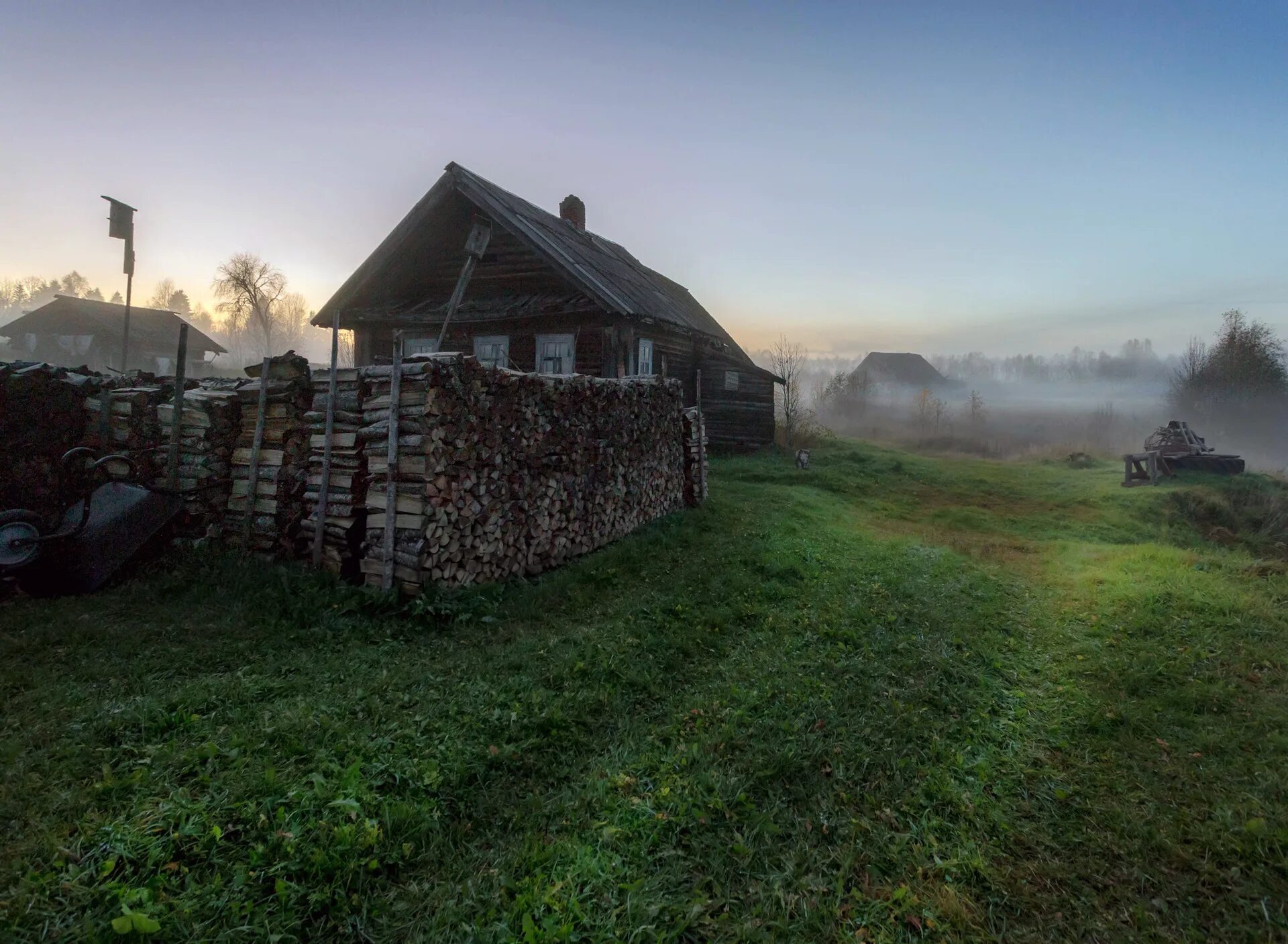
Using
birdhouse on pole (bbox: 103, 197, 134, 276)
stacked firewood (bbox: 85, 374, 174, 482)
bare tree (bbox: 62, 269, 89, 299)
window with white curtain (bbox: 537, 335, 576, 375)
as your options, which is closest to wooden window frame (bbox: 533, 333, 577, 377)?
window with white curtain (bbox: 537, 335, 576, 375)

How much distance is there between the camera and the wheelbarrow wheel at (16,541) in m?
5.34

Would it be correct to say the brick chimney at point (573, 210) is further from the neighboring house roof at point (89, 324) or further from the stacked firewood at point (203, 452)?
the neighboring house roof at point (89, 324)

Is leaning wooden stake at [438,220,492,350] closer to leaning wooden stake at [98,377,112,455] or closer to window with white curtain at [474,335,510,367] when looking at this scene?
window with white curtain at [474,335,510,367]

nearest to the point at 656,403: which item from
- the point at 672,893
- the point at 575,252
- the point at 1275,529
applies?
the point at 575,252

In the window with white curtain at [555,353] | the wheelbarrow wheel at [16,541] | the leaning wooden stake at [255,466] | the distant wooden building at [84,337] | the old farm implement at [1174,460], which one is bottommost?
the wheelbarrow wheel at [16,541]

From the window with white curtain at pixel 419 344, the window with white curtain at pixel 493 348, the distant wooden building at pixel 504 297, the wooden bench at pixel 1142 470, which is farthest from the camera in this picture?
the wooden bench at pixel 1142 470

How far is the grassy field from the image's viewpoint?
272 centimetres

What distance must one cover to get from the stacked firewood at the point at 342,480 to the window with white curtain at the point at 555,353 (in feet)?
25.7

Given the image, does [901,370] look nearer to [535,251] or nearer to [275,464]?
[535,251]

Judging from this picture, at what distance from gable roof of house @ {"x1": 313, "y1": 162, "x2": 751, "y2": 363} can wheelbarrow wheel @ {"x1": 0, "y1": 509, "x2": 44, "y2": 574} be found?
31.1 ft

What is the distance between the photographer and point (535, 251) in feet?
45.0

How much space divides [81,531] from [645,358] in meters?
11.8

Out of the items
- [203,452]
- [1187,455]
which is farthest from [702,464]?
[1187,455]

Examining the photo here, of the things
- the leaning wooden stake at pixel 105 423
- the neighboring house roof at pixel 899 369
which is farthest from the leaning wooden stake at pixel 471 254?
the neighboring house roof at pixel 899 369
